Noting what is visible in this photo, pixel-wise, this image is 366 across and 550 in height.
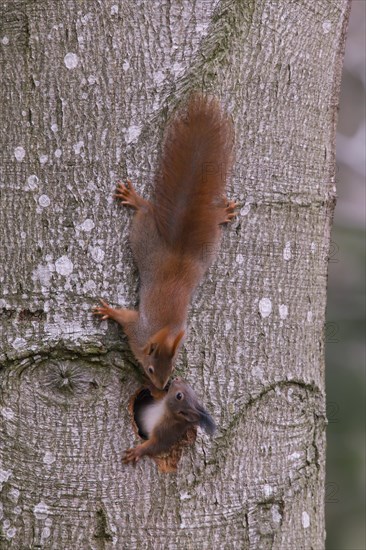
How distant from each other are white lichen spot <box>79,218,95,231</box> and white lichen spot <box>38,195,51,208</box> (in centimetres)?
9

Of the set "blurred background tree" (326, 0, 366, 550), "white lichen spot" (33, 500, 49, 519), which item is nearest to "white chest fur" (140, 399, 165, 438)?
"white lichen spot" (33, 500, 49, 519)

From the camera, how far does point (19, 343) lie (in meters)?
1.87

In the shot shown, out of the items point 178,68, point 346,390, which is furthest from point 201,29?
point 346,390

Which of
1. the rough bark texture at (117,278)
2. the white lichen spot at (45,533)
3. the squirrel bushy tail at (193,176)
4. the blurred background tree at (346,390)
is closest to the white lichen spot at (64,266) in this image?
the rough bark texture at (117,278)

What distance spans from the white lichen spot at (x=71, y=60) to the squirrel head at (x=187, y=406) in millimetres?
766

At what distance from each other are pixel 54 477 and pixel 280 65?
1.12 meters

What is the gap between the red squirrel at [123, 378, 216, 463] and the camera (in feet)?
6.07

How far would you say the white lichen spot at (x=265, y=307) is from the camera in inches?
77.2

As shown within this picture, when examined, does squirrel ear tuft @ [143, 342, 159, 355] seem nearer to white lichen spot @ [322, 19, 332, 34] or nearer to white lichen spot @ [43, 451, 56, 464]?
white lichen spot @ [43, 451, 56, 464]

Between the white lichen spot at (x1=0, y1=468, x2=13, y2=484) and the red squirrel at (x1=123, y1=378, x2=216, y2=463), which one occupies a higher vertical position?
the red squirrel at (x1=123, y1=378, x2=216, y2=463)

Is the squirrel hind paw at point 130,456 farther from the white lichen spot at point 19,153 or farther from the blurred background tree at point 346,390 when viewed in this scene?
the blurred background tree at point 346,390

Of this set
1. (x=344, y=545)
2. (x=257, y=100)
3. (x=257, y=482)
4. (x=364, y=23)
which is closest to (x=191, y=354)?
(x=257, y=482)

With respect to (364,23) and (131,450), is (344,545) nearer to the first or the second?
(131,450)

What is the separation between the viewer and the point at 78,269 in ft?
6.11
